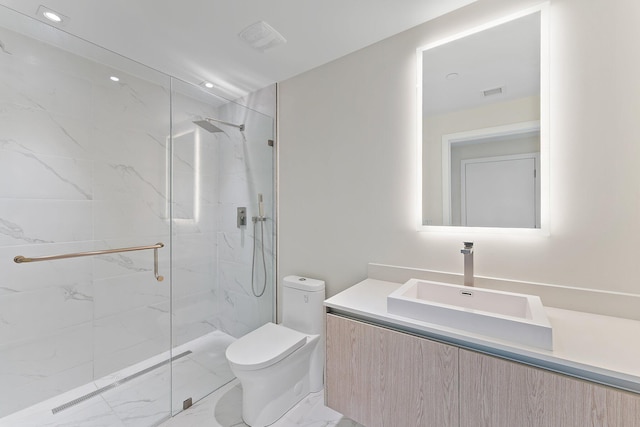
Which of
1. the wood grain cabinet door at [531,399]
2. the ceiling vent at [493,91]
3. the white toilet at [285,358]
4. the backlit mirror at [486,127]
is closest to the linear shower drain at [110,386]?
the white toilet at [285,358]

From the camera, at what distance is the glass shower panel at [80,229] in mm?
1616

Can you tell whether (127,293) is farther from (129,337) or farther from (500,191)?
(500,191)

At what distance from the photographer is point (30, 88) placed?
5.40 ft

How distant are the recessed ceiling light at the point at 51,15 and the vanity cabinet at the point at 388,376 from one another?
2.20 meters

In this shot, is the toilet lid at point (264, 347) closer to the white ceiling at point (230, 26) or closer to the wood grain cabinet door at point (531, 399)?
the wood grain cabinet door at point (531, 399)

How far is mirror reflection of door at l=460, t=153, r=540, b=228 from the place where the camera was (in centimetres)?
135

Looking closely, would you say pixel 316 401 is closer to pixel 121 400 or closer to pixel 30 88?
pixel 121 400

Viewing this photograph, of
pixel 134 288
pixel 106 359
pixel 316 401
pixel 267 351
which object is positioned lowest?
pixel 316 401

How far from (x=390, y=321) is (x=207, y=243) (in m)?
1.70

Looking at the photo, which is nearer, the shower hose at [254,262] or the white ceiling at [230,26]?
the white ceiling at [230,26]

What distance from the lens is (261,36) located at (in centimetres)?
172

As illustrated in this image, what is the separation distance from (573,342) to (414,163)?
1.06m

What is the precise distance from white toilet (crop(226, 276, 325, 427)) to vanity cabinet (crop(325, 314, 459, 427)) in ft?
1.24

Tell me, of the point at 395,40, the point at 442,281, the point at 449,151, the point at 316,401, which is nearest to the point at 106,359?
the point at 316,401
